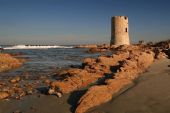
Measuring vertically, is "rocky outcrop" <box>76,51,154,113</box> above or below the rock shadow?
above

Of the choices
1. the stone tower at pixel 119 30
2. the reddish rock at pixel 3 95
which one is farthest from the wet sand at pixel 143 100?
the stone tower at pixel 119 30

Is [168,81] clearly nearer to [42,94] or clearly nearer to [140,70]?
[140,70]

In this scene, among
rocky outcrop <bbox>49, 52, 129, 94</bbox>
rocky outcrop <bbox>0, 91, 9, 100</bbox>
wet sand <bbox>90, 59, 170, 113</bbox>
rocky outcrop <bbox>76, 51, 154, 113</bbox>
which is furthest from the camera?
rocky outcrop <bbox>49, 52, 129, 94</bbox>

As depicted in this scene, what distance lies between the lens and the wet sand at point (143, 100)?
5831 millimetres

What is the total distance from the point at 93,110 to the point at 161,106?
1486 mm

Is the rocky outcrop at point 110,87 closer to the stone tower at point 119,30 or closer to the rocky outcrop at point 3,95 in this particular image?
the rocky outcrop at point 3,95

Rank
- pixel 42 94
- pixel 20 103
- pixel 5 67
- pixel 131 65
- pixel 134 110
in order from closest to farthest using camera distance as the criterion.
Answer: pixel 134 110
pixel 20 103
pixel 42 94
pixel 131 65
pixel 5 67

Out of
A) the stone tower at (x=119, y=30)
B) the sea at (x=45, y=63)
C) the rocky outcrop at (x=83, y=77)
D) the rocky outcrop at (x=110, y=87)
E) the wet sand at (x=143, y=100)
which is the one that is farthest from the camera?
the stone tower at (x=119, y=30)

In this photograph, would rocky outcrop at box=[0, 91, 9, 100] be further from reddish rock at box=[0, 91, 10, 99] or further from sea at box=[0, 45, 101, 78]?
sea at box=[0, 45, 101, 78]

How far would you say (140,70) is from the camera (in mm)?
9727

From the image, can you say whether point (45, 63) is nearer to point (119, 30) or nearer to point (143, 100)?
point (143, 100)

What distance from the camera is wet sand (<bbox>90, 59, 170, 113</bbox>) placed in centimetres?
583

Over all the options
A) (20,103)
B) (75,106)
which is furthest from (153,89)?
(20,103)

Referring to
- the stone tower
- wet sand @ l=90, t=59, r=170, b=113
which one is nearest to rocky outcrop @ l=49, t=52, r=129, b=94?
wet sand @ l=90, t=59, r=170, b=113
